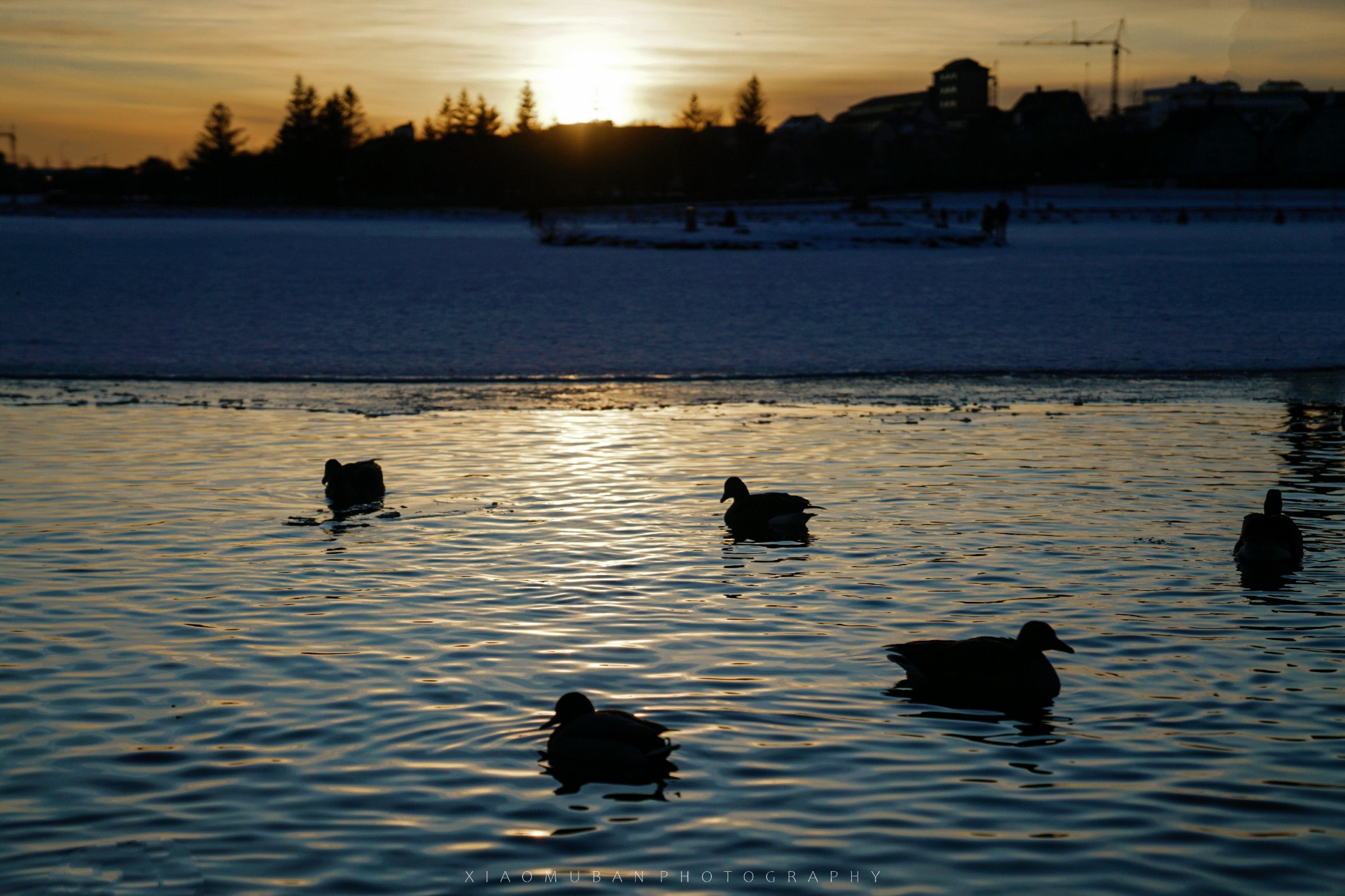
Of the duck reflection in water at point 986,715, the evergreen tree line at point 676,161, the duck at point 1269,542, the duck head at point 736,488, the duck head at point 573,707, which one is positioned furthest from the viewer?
the evergreen tree line at point 676,161

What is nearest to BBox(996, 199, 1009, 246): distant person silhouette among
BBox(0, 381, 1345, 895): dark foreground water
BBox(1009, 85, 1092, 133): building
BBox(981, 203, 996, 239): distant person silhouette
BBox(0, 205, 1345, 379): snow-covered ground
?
BBox(981, 203, 996, 239): distant person silhouette

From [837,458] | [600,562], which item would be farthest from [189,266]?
[600,562]

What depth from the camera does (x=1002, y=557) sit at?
35.8 feet

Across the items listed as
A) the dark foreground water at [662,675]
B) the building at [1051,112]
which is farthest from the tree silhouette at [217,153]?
the dark foreground water at [662,675]

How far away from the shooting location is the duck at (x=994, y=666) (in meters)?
7.50

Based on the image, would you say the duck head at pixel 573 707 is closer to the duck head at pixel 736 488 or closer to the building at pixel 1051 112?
the duck head at pixel 736 488

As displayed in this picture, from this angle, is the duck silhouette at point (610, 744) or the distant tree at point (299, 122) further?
the distant tree at point (299, 122)

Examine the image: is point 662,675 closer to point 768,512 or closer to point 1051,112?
point 768,512

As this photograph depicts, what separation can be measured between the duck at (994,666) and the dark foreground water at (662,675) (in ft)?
0.61

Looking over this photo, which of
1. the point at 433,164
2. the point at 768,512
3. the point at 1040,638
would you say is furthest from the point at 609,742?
the point at 433,164

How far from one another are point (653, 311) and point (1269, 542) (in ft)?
75.9

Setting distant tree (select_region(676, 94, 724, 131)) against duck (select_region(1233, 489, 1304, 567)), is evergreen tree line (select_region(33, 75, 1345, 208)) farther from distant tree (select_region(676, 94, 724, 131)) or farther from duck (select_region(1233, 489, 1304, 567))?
duck (select_region(1233, 489, 1304, 567))

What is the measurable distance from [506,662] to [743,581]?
104 inches

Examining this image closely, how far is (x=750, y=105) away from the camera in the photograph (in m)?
188
